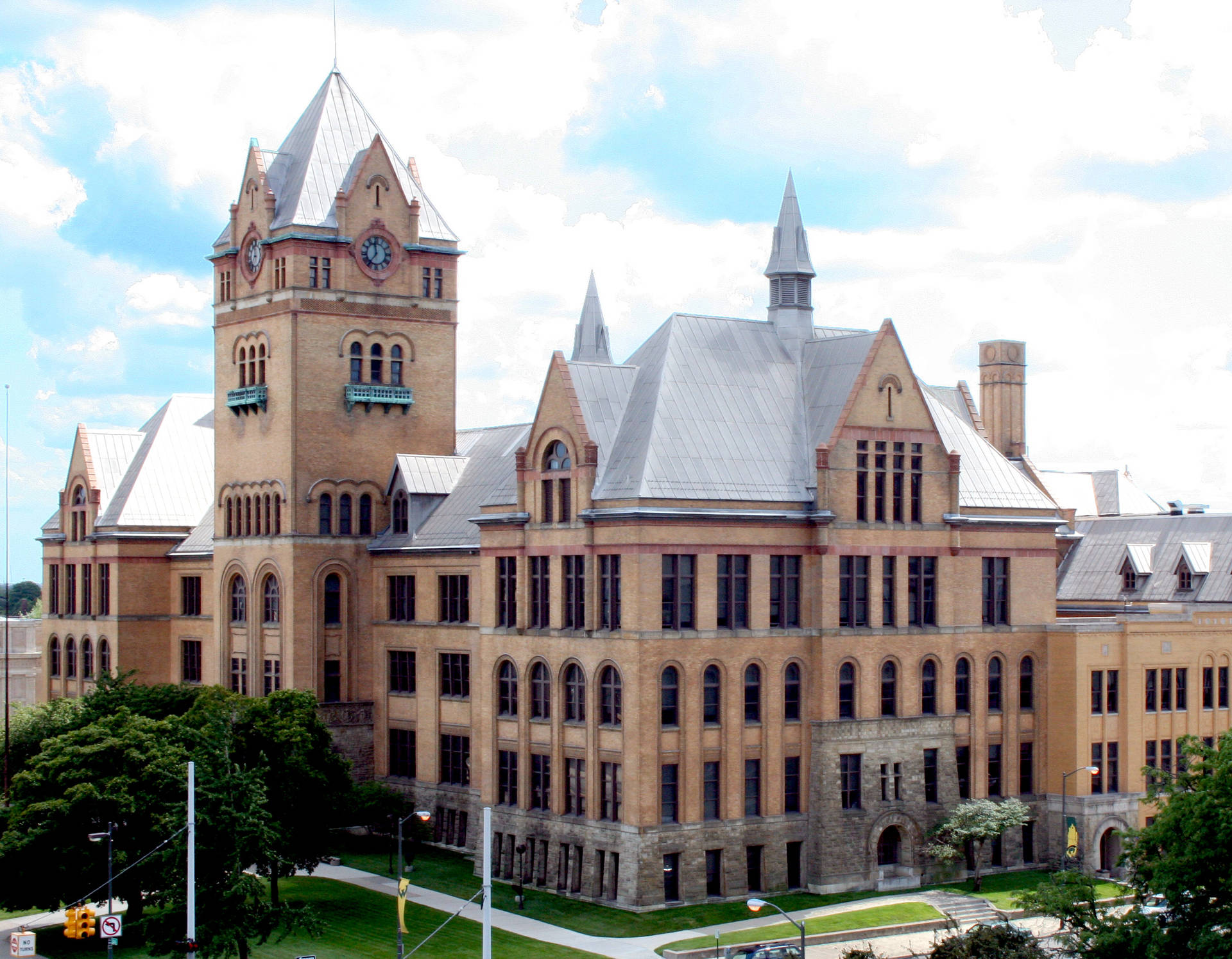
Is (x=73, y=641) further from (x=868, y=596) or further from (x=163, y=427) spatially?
(x=868, y=596)

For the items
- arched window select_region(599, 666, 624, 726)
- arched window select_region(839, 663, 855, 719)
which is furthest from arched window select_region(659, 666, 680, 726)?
arched window select_region(839, 663, 855, 719)

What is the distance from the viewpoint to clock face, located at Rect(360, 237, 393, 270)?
322 ft

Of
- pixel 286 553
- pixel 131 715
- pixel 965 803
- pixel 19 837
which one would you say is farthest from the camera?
pixel 286 553

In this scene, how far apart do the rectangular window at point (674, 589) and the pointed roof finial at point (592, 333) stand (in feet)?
198

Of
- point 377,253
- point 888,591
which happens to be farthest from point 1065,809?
point 377,253

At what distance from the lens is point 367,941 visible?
7188 centimetres

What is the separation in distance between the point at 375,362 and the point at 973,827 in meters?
41.3

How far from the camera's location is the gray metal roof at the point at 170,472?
378ft

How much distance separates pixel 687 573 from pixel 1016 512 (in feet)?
65.1

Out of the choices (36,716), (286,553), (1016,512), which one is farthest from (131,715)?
(1016,512)

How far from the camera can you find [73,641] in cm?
11875

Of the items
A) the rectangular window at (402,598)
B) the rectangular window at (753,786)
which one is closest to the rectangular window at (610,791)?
the rectangular window at (753,786)

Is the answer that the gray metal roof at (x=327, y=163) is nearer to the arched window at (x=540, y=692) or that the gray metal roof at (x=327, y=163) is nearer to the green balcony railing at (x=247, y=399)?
the green balcony railing at (x=247, y=399)

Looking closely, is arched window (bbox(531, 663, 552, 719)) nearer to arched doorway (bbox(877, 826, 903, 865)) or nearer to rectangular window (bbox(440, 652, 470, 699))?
rectangular window (bbox(440, 652, 470, 699))
